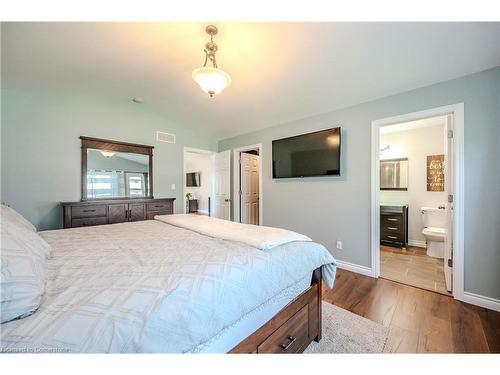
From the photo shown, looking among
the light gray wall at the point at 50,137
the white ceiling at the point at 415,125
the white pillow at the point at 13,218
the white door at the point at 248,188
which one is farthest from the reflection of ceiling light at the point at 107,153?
the white ceiling at the point at 415,125

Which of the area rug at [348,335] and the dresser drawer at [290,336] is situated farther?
the area rug at [348,335]

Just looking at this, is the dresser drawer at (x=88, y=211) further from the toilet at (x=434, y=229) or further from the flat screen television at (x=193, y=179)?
the toilet at (x=434, y=229)

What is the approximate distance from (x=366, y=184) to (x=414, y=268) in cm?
141

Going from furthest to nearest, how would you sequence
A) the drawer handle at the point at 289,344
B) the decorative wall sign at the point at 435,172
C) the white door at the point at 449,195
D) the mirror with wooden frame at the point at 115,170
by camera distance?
1. the decorative wall sign at the point at 435,172
2. the mirror with wooden frame at the point at 115,170
3. the white door at the point at 449,195
4. the drawer handle at the point at 289,344

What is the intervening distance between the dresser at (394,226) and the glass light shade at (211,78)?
381 centimetres

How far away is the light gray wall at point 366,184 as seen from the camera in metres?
1.93

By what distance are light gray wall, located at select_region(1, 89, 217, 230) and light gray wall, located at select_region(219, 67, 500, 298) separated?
217 cm

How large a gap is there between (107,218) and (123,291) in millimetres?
2872

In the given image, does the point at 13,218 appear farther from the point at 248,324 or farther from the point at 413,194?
the point at 413,194

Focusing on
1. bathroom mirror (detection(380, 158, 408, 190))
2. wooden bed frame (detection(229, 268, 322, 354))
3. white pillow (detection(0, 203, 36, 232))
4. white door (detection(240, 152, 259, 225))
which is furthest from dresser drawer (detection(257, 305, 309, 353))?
bathroom mirror (detection(380, 158, 408, 190))

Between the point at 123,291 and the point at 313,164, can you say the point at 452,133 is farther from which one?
the point at 123,291

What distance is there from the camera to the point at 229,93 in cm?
289

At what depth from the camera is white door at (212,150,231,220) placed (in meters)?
4.48
